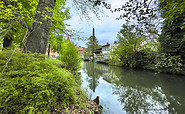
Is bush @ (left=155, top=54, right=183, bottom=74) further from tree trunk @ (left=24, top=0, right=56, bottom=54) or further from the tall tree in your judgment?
tree trunk @ (left=24, top=0, right=56, bottom=54)

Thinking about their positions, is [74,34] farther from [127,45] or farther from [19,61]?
[127,45]

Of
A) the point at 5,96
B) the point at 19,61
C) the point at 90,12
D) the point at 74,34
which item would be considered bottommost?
the point at 5,96

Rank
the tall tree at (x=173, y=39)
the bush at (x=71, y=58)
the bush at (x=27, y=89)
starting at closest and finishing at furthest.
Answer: the bush at (x=27, y=89), the bush at (x=71, y=58), the tall tree at (x=173, y=39)

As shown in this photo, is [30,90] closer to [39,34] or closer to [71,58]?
[39,34]

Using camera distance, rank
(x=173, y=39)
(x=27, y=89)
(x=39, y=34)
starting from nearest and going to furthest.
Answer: (x=27, y=89)
(x=39, y=34)
(x=173, y=39)

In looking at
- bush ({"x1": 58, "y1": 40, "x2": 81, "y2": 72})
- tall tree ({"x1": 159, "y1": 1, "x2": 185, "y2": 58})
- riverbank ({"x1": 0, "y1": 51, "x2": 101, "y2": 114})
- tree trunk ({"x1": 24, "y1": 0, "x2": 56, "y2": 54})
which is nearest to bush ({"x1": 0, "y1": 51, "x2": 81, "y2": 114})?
riverbank ({"x1": 0, "y1": 51, "x2": 101, "y2": 114})

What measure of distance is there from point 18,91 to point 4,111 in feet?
0.98

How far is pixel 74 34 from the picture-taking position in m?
2.38

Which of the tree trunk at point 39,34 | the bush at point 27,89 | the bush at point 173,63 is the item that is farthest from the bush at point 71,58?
the bush at point 173,63

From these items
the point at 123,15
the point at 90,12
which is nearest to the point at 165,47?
the point at 123,15

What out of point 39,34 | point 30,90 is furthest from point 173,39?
point 30,90

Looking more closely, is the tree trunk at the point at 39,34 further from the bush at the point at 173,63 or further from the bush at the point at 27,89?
the bush at the point at 173,63

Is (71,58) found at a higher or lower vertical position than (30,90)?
higher

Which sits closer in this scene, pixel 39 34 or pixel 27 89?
pixel 27 89
